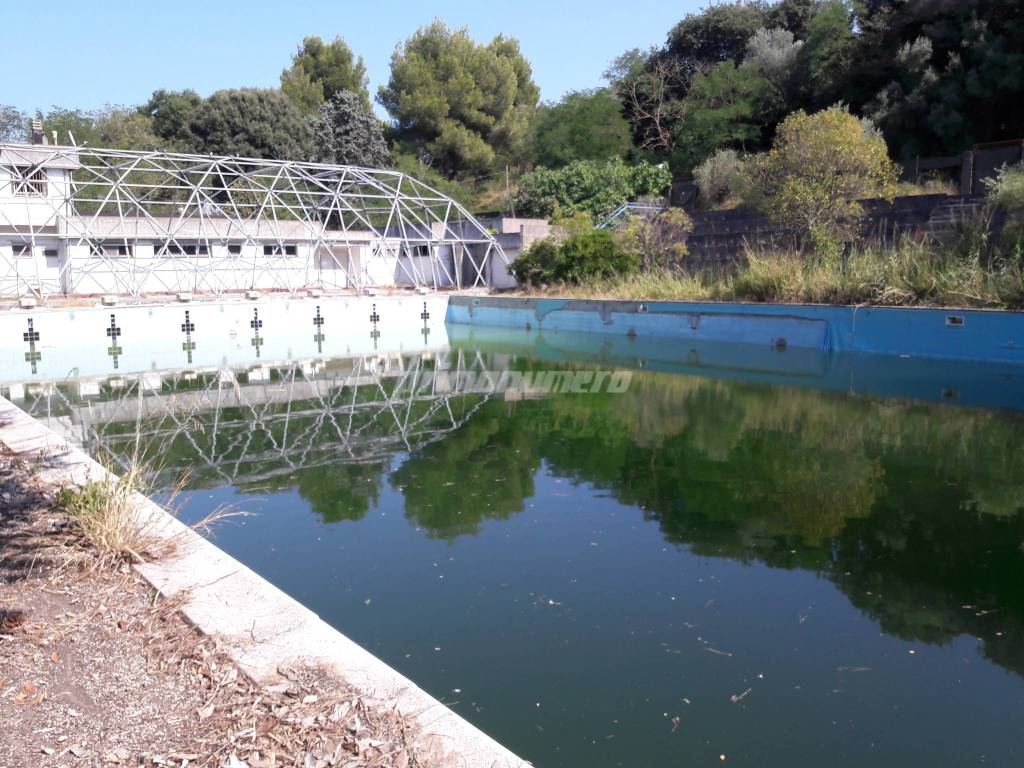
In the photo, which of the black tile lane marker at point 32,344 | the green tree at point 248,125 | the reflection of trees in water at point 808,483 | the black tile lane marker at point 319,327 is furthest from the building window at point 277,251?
the reflection of trees in water at point 808,483

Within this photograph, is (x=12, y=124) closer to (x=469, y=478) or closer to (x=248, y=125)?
(x=248, y=125)

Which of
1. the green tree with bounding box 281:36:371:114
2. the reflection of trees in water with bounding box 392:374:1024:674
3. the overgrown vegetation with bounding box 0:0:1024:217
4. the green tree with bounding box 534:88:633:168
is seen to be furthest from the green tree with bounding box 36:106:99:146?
the reflection of trees in water with bounding box 392:374:1024:674

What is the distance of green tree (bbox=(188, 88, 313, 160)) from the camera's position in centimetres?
3694

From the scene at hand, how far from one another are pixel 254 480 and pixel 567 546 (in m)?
3.20

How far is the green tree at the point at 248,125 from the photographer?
121 feet

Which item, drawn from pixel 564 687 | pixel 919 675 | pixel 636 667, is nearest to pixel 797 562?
pixel 919 675

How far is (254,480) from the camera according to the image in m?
7.46

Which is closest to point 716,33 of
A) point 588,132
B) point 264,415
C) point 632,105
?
point 632,105

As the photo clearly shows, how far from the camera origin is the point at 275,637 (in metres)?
3.46

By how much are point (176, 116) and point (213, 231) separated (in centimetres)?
1475

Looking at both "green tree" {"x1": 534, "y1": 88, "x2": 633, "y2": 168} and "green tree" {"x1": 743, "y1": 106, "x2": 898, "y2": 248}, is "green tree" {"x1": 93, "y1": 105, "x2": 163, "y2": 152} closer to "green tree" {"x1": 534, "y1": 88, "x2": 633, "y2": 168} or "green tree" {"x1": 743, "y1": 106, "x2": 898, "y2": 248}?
"green tree" {"x1": 534, "y1": 88, "x2": 633, "y2": 168}

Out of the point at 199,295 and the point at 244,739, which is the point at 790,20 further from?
A: the point at 244,739

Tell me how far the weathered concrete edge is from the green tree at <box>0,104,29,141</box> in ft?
153

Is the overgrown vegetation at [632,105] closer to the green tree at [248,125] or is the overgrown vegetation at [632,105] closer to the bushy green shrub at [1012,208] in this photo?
the green tree at [248,125]
